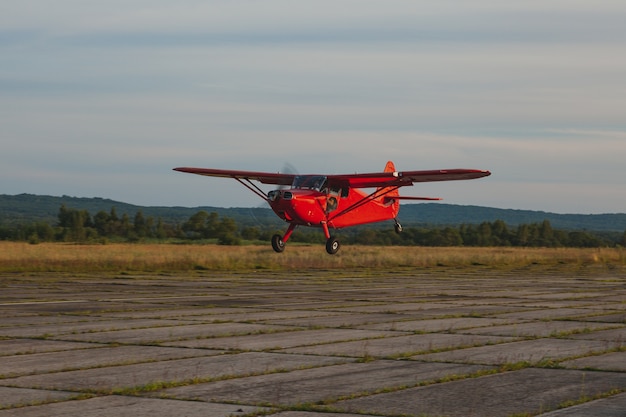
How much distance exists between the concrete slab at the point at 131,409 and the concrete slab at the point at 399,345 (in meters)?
3.85

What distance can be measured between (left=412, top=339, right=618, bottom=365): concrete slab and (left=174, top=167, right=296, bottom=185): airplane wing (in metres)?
30.9

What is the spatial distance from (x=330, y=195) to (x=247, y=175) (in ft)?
17.0

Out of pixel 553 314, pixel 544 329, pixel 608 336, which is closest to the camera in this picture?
pixel 608 336

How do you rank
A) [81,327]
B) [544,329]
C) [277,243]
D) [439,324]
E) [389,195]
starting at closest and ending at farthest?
[81,327]
[544,329]
[439,324]
[277,243]
[389,195]

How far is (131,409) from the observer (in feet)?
30.3

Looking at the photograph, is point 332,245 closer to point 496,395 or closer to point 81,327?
point 81,327

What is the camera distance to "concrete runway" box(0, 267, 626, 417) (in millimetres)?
9633

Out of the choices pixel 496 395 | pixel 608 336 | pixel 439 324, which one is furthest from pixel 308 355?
pixel 608 336

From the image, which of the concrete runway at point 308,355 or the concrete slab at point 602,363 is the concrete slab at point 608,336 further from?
the concrete slab at point 602,363

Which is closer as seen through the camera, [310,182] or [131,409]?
[131,409]

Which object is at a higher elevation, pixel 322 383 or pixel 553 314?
pixel 553 314

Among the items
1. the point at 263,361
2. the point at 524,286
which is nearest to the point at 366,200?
the point at 524,286

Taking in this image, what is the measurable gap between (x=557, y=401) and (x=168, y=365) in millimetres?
4606

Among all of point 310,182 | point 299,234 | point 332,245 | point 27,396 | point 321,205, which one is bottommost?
point 27,396
